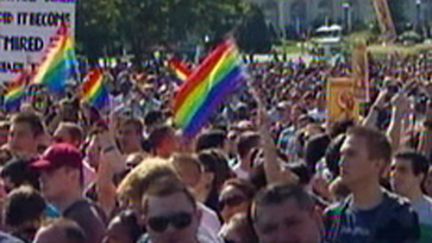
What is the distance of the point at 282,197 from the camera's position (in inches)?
214

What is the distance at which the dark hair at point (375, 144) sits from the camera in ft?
24.0

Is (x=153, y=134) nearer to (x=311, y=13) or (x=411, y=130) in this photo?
(x=411, y=130)

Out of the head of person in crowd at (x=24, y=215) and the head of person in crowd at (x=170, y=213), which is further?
the head of person in crowd at (x=24, y=215)

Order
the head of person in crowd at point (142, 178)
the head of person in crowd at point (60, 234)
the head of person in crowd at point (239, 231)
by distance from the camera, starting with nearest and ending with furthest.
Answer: the head of person in crowd at point (60, 234), the head of person in crowd at point (142, 178), the head of person in crowd at point (239, 231)

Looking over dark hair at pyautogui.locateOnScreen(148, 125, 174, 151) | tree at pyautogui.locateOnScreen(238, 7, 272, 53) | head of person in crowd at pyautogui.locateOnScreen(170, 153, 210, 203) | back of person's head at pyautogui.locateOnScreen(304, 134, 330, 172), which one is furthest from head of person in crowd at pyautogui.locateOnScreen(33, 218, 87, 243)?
tree at pyautogui.locateOnScreen(238, 7, 272, 53)

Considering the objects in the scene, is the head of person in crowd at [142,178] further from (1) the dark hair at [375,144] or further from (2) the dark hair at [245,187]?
(1) the dark hair at [375,144]

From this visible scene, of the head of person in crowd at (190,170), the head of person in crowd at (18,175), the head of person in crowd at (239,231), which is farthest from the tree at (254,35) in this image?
the head of person in crowd at (239,231)

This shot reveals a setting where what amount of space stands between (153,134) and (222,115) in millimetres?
7122

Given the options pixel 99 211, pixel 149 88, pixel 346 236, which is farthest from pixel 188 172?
pixel 149 88

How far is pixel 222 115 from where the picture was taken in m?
16.9

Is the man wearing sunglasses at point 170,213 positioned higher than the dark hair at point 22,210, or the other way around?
the man wearing sunglasses at point 170,213

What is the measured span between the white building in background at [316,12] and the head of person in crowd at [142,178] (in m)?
103

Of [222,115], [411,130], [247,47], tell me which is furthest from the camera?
[247,47]

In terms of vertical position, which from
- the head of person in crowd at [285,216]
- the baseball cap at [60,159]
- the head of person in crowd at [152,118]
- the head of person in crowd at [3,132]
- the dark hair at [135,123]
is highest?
the head of person in crowd at [285,216]
